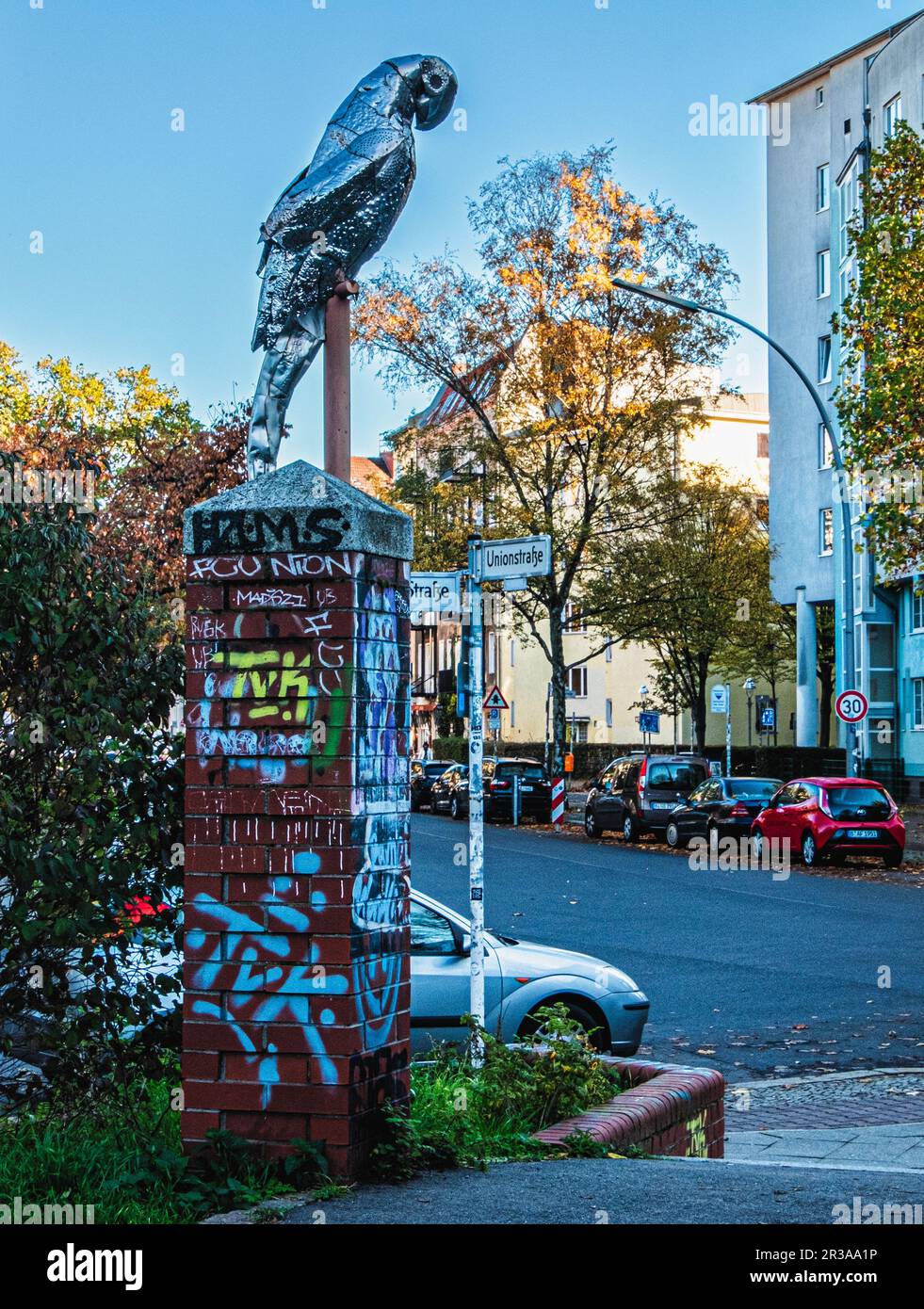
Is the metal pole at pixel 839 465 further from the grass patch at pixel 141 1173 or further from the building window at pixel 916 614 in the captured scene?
the grass patch at pixel 141 1173

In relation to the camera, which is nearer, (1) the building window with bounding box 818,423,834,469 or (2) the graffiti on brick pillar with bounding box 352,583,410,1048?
(2) the graffiti on brick pillar with bounding box 352,583,410,1048

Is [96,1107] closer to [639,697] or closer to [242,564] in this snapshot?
[242,564]

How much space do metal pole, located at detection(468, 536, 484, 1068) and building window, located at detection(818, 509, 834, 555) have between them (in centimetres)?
4442

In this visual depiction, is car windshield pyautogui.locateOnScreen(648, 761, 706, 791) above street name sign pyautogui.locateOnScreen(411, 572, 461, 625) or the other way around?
the other way around

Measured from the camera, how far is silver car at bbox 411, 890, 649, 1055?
1012cm

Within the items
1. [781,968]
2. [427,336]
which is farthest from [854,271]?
[781,968]

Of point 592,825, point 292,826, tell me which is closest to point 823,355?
point 592,825

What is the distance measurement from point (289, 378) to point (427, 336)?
34.4 m

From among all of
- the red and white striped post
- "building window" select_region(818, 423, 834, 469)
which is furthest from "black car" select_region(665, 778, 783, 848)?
"building window" select_region(818, 423, 834, 469)

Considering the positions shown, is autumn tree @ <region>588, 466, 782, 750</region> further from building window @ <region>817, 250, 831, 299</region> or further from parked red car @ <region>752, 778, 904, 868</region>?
building window @ <region>817, 250, 831, 299</region>

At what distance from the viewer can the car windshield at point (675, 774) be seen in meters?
34.9

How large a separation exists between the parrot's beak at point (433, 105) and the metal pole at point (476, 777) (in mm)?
4024

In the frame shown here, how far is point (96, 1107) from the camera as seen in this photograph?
5996 millimetres

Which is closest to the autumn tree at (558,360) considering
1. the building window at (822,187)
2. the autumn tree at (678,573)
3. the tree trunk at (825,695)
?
the autumn tree at (678,573)
